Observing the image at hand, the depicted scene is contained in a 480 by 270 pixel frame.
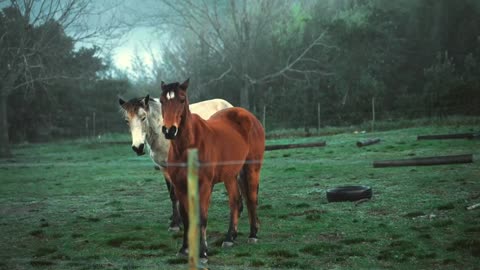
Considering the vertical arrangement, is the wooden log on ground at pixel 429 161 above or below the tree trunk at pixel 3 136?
below

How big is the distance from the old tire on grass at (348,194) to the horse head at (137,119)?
3.38m

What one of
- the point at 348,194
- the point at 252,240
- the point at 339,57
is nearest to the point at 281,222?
the point at 252,240

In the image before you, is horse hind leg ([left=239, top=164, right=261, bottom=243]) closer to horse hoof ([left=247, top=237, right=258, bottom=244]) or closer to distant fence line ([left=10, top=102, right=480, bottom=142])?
horse hoof ([left=247, top=237, right=258, bottom=244])

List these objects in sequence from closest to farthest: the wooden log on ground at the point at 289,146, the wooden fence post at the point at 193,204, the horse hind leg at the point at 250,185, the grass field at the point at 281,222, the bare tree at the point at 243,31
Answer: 1. the wooden fence post at the point at 193,204
2. the grass field at the point at 281,222
3. the horse hind leg at the point at 250,185
4. the wooden log on ground at the point at 289,146
5. the bare tree at the point at 243,31

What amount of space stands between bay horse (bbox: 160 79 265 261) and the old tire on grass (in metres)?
2.20

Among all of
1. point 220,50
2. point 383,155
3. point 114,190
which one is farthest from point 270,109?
point 114,190

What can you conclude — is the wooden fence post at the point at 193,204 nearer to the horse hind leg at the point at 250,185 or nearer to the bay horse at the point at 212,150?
the bay horse at the point at 212,150

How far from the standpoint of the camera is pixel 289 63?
118ft

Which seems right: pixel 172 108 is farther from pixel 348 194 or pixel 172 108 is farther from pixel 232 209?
pixel 348 194

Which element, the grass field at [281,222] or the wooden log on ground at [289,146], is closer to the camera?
the grass field at [281,222]

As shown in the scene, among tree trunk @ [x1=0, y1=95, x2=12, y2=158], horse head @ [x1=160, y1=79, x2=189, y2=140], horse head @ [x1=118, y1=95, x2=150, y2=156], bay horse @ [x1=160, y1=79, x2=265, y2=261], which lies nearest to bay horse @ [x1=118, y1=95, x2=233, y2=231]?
horse head @ [x1=118, y1=95, x2=150, y2=156]

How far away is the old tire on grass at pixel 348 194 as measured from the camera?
9.91m

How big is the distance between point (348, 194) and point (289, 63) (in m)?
26.5

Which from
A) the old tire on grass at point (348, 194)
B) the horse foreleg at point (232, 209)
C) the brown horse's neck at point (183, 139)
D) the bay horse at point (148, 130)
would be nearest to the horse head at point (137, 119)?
the bay horse at point (148, 130)
